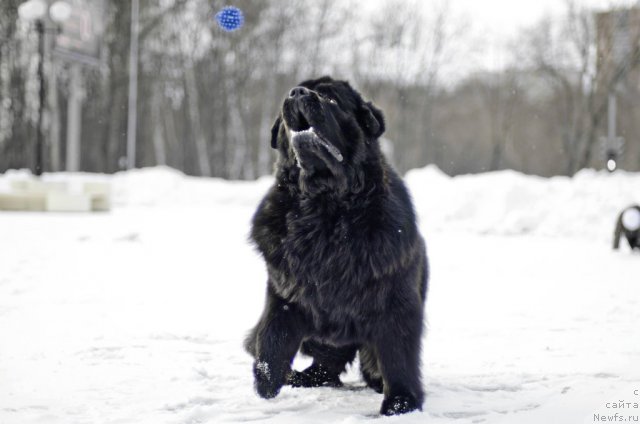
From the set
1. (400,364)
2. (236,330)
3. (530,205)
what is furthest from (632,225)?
(400,364)

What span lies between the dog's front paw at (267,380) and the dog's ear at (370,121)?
116cm

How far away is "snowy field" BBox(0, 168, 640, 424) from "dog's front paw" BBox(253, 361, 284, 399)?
0.19 ft

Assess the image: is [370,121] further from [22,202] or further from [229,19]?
[22,202]

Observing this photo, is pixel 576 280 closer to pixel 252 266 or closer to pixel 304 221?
pixel 252 266

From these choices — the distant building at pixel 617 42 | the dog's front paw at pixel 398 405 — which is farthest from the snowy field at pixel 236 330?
the distant building at pixel 617 42

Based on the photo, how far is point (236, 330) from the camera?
4.58 metres

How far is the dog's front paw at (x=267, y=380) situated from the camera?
118 inches

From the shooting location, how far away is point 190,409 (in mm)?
2816

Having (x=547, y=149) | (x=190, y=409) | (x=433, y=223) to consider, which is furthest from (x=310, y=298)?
(x=547, y=149)

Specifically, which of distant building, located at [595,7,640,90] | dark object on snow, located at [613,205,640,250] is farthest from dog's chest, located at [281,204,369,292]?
distant building, located at [595,7,640,90]

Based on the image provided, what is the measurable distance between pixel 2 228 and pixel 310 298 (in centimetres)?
840

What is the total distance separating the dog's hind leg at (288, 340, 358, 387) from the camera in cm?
332

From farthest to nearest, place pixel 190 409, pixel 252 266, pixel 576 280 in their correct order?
pixel 252 266 < pixel 576 280 < pixel 190 409

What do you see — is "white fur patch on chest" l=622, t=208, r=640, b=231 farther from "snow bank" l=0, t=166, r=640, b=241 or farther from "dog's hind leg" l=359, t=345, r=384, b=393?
"dog's hind leg" l=359, t=345, r=384, b=393
